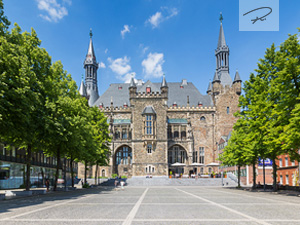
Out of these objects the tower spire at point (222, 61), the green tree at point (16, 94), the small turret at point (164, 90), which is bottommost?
the green tree at point (16, 94)

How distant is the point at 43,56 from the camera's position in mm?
25578

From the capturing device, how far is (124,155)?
70000 mm

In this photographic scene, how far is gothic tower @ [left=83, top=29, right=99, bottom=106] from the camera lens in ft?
274

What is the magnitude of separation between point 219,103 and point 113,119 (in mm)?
25099

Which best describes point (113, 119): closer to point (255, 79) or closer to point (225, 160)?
point (225, 160)

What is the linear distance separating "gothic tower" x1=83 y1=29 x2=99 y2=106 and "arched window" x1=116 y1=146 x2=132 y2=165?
1905 cm

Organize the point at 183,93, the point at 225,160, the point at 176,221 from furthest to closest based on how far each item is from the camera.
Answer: the point at 183,93
the point at 225,160
the point at 176,221

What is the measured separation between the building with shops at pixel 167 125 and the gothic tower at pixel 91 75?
6.60 metres

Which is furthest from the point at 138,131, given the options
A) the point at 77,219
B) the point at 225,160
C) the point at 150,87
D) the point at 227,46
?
the point at 77,219

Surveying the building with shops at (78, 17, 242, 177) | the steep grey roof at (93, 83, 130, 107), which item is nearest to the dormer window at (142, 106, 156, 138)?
the building with shops at (78, 17, 242, 177)

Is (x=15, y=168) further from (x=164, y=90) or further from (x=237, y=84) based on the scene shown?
(x=237, y=84)

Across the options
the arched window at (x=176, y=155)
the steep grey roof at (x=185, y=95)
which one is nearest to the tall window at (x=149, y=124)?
the arched window at (x=176, y=155)

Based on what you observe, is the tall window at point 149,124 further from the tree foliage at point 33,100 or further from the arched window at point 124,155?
the tree foliage at point 33,100

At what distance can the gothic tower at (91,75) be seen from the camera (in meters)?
83.5
